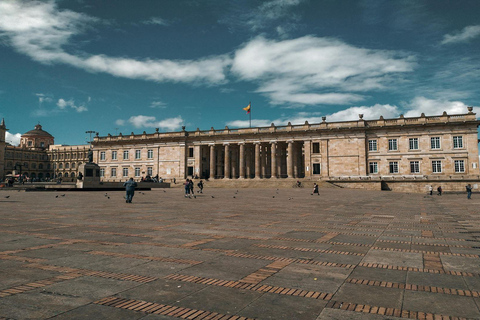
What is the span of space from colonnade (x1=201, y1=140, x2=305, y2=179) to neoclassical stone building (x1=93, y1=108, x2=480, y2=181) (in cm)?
20

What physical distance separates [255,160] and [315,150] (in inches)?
497

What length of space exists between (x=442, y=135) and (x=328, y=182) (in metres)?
20.8

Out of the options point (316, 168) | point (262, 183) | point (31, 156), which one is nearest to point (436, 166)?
point (316, 168)

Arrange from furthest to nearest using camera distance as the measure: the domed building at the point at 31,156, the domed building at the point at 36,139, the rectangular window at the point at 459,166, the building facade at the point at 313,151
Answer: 1. the domed building at the point at 36,139
2. the domed building at the point at 31,156
3. the building facade at the point at 313,151
4. the rectangular window at the point at 459,166

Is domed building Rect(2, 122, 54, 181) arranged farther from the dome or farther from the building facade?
the building facade

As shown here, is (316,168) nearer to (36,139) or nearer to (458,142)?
(458,142)

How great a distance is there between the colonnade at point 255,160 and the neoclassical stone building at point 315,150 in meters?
0.20

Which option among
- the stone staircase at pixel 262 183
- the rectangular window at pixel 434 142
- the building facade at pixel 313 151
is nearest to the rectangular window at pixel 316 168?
the building facade at pixel 313 151

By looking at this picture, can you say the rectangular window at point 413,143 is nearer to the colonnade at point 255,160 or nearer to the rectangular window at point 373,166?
the rectangular window at point 373,166

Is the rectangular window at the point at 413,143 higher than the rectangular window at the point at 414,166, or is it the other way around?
the rectangular window at the point at 413,143

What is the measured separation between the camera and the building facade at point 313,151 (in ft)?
188

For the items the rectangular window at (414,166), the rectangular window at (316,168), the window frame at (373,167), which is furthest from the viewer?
the rectangular window at (316,168)

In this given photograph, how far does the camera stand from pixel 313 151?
67062 millimetres

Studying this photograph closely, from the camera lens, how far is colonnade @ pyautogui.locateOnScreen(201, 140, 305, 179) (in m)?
69.1
